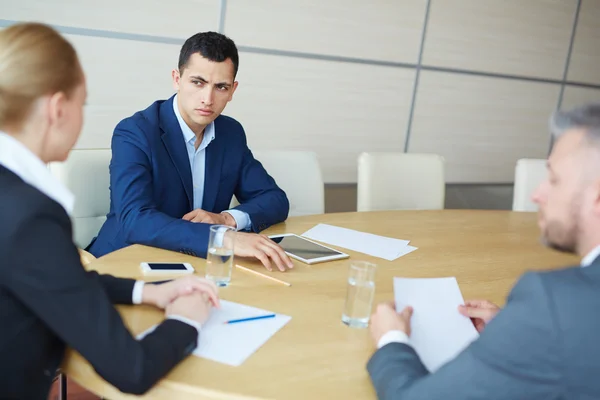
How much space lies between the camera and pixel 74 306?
931 millimetres

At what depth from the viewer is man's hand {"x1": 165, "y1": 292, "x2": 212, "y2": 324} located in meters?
1.18

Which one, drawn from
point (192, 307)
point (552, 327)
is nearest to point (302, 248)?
point (192, 307)

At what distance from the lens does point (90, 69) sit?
2.88 metres

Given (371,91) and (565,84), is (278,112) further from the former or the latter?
(565,84)

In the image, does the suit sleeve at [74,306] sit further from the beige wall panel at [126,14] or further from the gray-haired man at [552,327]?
the beige wall panel at [126,14]

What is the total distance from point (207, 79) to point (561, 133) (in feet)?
4.49

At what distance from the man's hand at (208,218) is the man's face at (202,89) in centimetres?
38

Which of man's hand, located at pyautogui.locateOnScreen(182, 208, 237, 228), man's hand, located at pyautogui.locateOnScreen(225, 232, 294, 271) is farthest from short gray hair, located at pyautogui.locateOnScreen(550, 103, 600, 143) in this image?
man's hand, located at pyautogui.locateOnScreen(182, 208, 237, 228)

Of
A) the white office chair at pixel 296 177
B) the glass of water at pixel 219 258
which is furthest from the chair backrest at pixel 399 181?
the glass of water at pixel 219 258

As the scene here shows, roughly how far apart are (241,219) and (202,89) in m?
0.50

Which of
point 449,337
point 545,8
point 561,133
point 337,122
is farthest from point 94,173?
point 545,8

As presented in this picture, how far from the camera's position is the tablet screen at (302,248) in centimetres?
176

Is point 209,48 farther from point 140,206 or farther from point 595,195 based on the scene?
point 595,195

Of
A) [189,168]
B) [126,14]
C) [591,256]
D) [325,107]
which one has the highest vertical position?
[126,14]
